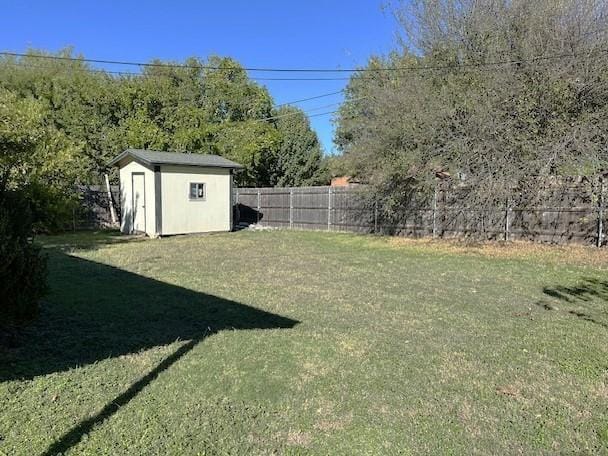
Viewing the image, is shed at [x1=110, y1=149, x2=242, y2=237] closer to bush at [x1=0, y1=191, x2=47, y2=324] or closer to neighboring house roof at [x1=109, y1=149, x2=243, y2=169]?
neighboring house roof at [x1=109, y1=149, x2=243, y2=169]

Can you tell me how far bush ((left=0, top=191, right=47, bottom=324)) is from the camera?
154 inches

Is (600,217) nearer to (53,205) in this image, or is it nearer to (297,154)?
(53,205)

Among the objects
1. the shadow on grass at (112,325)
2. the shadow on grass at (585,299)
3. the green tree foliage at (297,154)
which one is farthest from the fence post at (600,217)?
the green tree foliage at (297,154)

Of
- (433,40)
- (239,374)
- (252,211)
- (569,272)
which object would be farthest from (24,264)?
(252,211)

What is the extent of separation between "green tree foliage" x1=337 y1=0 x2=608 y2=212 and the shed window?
19.9ft

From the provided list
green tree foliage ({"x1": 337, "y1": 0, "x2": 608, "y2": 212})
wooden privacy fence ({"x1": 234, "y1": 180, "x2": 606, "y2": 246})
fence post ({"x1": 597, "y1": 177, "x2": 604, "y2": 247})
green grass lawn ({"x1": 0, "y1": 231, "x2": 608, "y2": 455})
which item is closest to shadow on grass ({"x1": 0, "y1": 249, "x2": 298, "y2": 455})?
green grass lawn ({"x1": 0, "y1": 231, "x2": 608, "y2": 455})

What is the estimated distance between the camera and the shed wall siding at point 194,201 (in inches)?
598

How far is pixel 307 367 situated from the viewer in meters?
3.76

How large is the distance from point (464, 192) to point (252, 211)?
34.6 ft

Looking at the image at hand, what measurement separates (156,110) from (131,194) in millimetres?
9221

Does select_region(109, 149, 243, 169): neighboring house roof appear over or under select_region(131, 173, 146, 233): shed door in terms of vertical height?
over

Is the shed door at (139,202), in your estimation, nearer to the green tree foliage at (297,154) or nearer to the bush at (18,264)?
the bush at (18,264)

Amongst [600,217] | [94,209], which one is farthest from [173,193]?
[600,217]

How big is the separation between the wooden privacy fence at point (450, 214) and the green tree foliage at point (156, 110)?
5.58 meters
